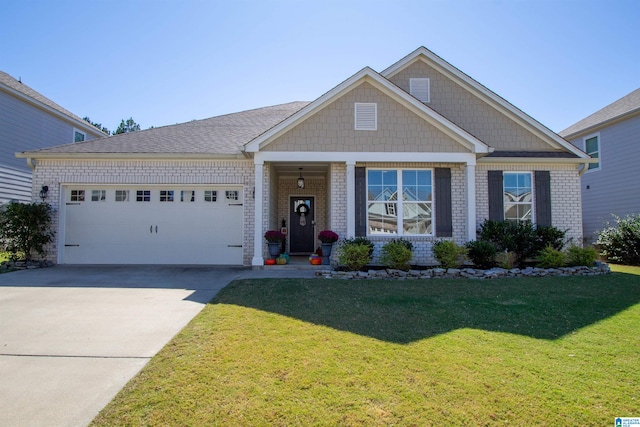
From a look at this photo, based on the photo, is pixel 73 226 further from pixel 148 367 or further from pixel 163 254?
pixel 148 367

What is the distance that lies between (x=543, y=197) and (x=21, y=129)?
1864cm

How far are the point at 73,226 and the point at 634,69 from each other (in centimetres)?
2116

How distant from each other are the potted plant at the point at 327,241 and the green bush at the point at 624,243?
9268 millimetres

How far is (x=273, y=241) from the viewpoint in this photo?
916 cm

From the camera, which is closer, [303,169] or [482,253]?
[482,253]

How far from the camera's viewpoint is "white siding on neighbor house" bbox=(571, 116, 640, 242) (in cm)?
1303

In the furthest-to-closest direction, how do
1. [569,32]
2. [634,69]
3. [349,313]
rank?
[634,69], [569,32], [349,313]

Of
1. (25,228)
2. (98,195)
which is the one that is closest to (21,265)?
(25,228)

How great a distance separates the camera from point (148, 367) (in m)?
3.23

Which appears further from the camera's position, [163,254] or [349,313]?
[163,254]

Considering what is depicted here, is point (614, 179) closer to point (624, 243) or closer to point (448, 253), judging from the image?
point (624, 243)

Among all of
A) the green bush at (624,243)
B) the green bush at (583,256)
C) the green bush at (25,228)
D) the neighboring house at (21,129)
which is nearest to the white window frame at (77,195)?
the green bush at (25,228)

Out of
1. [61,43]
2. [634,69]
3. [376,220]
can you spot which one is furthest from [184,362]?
[634,69]

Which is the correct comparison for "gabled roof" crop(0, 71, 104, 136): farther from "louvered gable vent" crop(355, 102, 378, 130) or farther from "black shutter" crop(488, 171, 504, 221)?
"black shutter" crop(488, 171, 504, 221)
